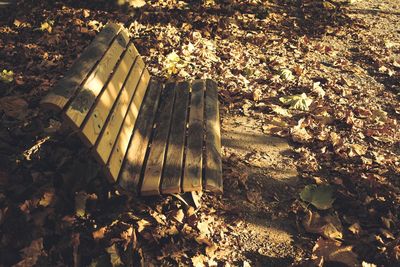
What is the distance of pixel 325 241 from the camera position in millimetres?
2533

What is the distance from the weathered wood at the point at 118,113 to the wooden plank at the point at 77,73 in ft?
1.01

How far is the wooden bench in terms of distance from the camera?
2.10 meters

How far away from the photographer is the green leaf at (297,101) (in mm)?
3904

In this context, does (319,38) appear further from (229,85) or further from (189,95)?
Result: (189,95)

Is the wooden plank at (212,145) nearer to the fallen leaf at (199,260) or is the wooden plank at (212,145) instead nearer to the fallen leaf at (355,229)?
the fallen leaf at (199,260)

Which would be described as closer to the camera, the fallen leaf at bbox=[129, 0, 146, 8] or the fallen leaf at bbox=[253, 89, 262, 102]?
the fallen leaf at bbox=[253, 89, 262, 102]

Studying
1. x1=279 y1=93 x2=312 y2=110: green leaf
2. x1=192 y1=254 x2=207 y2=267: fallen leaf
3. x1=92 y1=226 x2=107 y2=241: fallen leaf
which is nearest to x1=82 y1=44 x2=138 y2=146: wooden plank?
x1=92 y1=226 x2=107 y2=241: fallen leaf

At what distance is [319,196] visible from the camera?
9.33ft

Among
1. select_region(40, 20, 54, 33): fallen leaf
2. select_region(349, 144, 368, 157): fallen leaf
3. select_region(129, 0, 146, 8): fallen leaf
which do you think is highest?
select_region(129, 0, 146, 8): fallen leaf

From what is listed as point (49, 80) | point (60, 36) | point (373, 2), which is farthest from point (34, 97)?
point (373, 2)

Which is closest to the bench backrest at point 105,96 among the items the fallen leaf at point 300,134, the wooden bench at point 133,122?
the wooden bench at point 133,122

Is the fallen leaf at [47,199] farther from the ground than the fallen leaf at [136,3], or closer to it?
closer to it

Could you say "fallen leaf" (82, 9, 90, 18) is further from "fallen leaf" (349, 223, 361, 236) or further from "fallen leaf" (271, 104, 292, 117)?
"fallen leaf" (349, 223, 361, 236)

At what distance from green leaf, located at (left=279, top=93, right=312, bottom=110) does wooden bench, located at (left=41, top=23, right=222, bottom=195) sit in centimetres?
108
